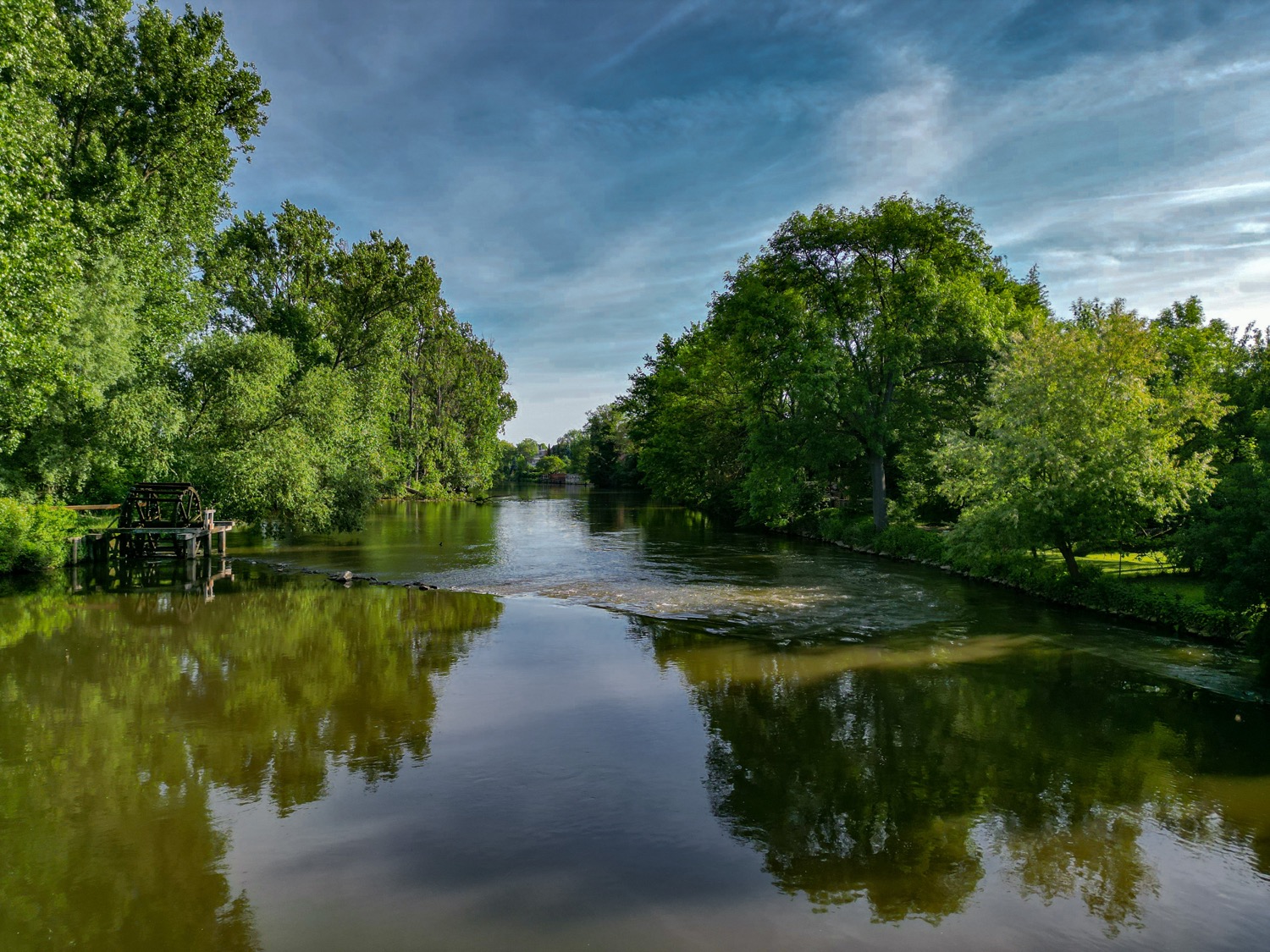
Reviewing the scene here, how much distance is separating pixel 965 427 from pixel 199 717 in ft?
101

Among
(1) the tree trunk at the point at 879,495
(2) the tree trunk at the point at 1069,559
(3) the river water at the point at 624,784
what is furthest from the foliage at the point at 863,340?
(3) the river water at the point at 624,784

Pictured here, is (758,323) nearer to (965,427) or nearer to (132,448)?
(965,427)

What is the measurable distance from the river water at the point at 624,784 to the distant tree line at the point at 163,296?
9.40 metres

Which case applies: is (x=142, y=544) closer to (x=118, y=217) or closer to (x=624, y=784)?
(x=118, y=217)

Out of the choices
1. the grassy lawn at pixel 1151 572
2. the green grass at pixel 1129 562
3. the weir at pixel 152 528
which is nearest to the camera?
the grassy lawn at pixel 1151 572

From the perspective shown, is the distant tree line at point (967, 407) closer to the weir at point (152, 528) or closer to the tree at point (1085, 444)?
the tree at point (1085, 444)

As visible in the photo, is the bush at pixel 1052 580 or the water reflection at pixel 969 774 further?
the bush at pixel 1052 580

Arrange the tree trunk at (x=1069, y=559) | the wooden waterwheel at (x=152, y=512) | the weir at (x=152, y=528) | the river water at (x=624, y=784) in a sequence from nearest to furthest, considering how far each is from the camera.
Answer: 1. the river water at (x=624, y=784)
2. the tree trunk at (x=1069, y=559)
3. the weir at (x=152, y=528)
4. the wooden waterwheel at (x=152, y=512)

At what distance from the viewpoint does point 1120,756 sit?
31.6ft

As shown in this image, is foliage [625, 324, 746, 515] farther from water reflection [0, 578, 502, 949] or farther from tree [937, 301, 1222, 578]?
water reflection [0, 578, 502, 949]

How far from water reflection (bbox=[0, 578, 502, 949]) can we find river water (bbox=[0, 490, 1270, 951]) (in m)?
0.05

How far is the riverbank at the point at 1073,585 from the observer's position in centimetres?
1505

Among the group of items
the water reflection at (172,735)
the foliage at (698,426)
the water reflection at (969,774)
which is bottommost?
the water reflection at (969,774)

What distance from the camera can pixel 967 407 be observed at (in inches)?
1225
